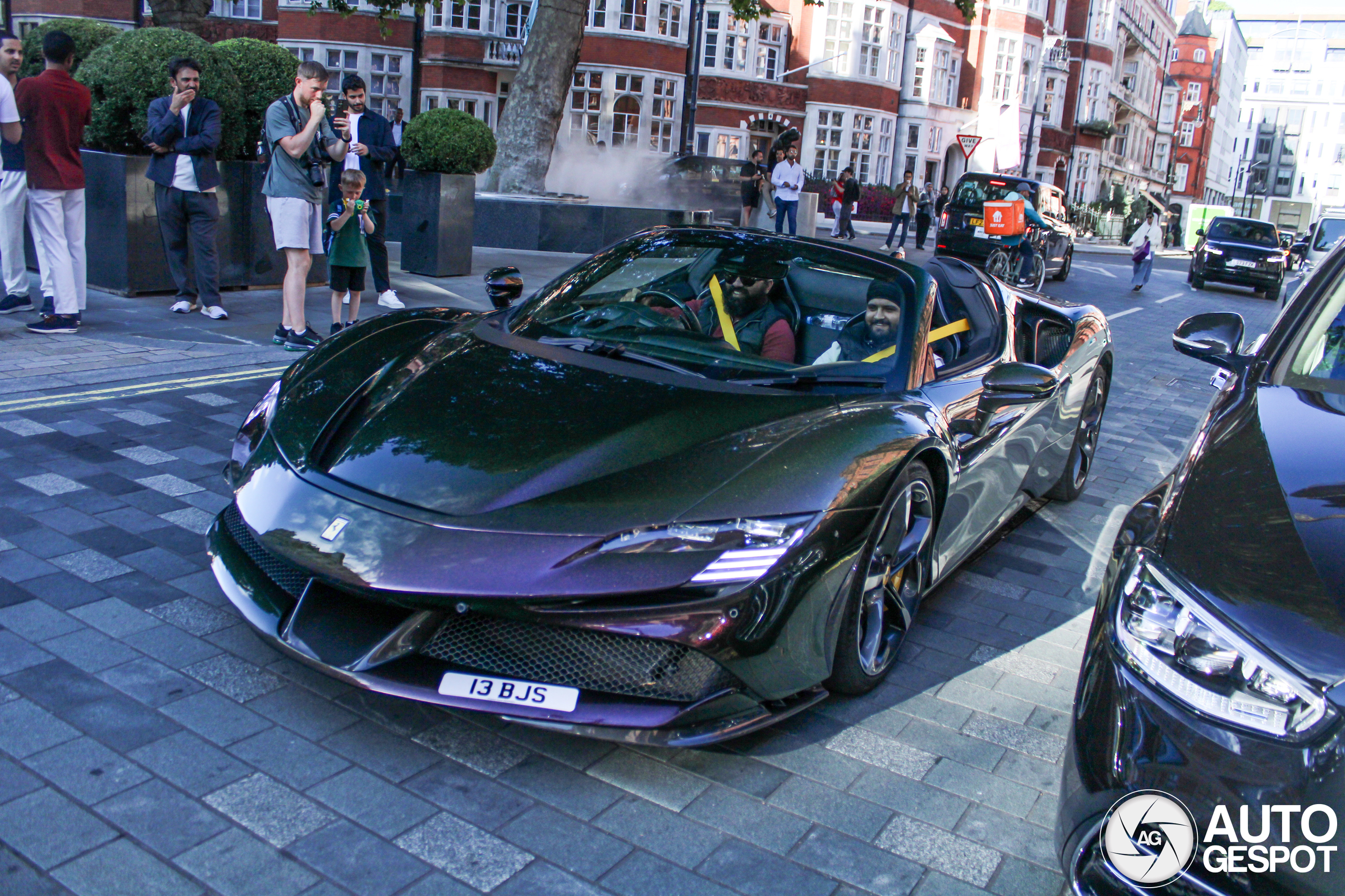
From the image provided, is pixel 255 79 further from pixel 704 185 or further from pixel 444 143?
pixel 704 185

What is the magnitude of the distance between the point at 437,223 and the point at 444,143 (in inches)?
32.6

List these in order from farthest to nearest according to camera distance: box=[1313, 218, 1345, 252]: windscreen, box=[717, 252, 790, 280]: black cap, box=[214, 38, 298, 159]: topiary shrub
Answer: box=[1313, 218, 1345, 252]: windscreen → box=[214, 38, 298, 159]: topiary shrub → box=[717, 252, 790, 280]: black cap

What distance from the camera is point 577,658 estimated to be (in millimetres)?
2547

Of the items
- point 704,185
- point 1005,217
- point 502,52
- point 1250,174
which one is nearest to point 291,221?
point 1005,217

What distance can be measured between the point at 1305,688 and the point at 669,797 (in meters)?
1.41

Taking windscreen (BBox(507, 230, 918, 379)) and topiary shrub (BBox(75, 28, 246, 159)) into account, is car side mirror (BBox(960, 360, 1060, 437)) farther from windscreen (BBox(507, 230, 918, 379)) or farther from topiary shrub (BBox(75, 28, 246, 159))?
topiary shrub (BBox(75, 28, 246, 159))

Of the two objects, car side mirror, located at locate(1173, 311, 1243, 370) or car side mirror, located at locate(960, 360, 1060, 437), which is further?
car side mirror, located at locate(960, 360, 1060, 437)

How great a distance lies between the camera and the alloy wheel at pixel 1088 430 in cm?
562

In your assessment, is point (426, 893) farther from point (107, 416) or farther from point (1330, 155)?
point (1330, 155)

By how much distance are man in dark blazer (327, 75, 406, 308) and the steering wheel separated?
187 inches

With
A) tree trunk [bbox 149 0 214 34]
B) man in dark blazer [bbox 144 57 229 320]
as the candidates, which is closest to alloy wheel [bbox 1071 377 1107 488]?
man in dark blazer [bbox 144 57 229 320]

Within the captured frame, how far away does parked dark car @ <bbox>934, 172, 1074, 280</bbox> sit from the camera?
19.7 meters

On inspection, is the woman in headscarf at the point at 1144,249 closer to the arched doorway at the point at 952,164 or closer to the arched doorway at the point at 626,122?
the arched doorway at the point at 626,122

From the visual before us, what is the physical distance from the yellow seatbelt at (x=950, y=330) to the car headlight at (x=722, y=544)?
5.14 ft
